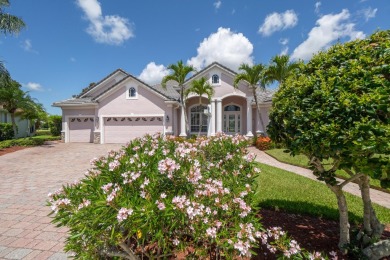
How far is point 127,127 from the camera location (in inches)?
763

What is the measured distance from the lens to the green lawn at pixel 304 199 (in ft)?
16.1

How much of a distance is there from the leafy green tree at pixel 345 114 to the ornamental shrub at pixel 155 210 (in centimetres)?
111

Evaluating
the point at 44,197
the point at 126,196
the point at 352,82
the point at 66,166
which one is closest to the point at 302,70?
the point at 352,82

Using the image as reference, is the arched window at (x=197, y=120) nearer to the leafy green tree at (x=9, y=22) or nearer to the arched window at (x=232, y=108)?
the arched window at (x=232, y=108)

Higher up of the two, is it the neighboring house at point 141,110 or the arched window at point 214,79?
the arched window at point 214,79

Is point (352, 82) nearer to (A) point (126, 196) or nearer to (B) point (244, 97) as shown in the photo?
(A) point (126, 196)

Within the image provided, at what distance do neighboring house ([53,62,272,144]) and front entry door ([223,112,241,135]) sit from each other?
691mm

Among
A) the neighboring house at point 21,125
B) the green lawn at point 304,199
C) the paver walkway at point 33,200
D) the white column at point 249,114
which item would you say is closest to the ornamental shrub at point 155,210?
the paver walkway at point 33,200

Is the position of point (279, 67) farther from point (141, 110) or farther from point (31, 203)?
point (31, 203)

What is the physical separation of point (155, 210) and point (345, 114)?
236 centimetres

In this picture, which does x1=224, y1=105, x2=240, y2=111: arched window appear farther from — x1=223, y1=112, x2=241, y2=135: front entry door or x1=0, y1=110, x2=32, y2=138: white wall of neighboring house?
x1=0, y1=110, x2=32, y2=138: white wall of neighboring house

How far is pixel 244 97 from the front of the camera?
63.2 feet

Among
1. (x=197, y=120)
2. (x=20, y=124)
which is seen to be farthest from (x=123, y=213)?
(x=20, y=124)

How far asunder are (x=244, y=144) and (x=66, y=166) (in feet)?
34.7
